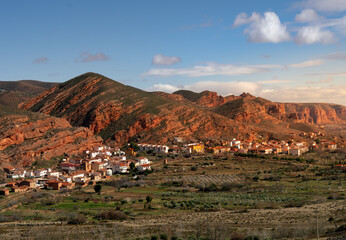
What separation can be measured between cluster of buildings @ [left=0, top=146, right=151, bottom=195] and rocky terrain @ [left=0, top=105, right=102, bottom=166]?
2923mm

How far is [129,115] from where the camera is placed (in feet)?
295

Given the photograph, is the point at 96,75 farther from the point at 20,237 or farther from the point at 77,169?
the point at 20,237

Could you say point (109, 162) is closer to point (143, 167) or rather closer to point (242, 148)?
point (143, 167)

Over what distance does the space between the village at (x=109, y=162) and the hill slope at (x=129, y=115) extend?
5.21 meters

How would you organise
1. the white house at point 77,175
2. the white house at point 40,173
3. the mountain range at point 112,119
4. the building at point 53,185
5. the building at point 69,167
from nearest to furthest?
1. the building at point 53,185
2. the white house at point 77,175
3. the white house at point 40,173
4. the building at point 69,167
5. the mountain range at point 112,119

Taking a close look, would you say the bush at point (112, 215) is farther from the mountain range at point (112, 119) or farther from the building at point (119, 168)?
the mountain range at point (112, 119)

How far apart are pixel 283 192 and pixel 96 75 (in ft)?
266

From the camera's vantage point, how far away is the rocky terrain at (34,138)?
2332 inches

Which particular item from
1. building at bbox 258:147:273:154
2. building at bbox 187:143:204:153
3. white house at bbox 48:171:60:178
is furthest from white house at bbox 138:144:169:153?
white house at bbox 48:171:60:178

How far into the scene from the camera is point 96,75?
11262cm

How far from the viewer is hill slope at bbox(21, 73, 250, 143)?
86.8m

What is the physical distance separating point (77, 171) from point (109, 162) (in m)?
8.03

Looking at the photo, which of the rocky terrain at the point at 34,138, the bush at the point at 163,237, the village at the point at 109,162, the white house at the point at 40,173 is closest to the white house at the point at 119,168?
the village at the point at 109,162

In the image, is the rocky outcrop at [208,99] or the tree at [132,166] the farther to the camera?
the rocky outcrop at [208,99]
